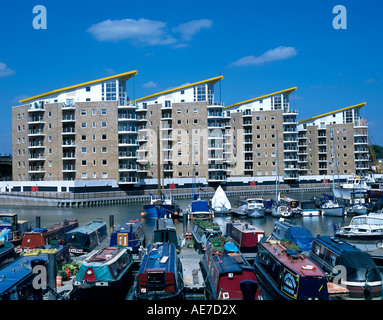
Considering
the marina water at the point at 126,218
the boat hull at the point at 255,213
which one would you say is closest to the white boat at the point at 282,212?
the marina water at the point at 126,218

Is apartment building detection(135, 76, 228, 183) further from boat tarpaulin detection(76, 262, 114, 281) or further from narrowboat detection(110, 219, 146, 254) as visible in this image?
boat tarpaulin detection(76, 262, 114, 281)

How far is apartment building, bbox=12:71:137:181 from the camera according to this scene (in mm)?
69750

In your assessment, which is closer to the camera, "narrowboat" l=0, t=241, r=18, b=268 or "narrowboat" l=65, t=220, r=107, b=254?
"narrowboat" l=0, t=241, r=18, b=268

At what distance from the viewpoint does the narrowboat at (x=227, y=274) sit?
619 inches

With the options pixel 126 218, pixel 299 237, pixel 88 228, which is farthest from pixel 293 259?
pixel 126 218

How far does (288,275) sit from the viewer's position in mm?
16516

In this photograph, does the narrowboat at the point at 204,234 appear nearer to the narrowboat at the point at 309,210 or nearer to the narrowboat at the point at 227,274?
the narrowboat at the point at 227,274

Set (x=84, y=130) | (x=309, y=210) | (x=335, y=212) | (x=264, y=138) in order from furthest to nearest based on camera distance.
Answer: (x=264, y=138)
(x=84, y=130)
(x=309, y=210)
(x=335, y=212)

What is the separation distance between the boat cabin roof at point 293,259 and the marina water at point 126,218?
16.5 m

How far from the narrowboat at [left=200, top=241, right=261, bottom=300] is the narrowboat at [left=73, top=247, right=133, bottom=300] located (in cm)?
374

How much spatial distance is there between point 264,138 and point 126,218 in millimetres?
47646

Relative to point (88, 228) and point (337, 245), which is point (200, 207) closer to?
point (88, 228)

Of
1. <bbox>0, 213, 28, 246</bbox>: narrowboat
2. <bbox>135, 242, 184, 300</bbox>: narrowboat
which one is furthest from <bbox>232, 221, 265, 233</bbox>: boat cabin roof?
<bbox>0, 213, 28, 246</bbox>: narrowboat

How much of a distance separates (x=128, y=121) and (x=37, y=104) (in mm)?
15558
